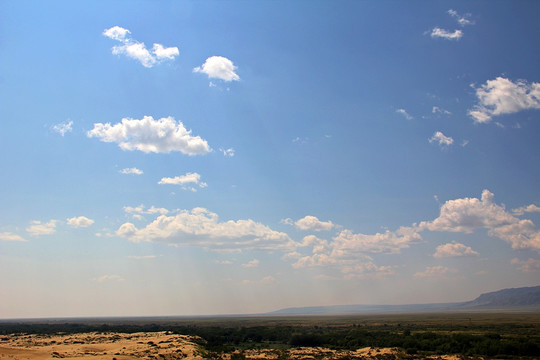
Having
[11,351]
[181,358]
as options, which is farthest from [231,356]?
[11,351]

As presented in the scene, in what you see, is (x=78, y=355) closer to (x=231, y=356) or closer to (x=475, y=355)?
(x=231, y=356)

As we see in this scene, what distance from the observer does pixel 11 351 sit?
48.2 m

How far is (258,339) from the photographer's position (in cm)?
8412

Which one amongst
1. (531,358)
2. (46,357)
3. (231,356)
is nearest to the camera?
(46,357)

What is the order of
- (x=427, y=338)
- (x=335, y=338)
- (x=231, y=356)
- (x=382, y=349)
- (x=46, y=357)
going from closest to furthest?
(x=46, y=357), (x=231, y=356), (x=382, y=349), (x=427, y=338), (x=335, y=338)

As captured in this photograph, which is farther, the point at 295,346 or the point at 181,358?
the point at 295,346

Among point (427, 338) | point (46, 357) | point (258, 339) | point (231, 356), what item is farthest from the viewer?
point (258, 339)

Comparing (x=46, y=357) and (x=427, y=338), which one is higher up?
(x=46, y=357)

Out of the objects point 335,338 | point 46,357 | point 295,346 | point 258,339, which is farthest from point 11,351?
point 335,338

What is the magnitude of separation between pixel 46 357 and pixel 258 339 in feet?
152

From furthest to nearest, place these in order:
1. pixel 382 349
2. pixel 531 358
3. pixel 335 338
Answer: pixel 335 338, pixel 382 349, pixel 531 358

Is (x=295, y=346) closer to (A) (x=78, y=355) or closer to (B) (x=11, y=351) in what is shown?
(A) (x=78, y=355)

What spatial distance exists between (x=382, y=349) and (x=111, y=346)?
4030 cm

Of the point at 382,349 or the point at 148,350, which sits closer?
the point at 148,350
